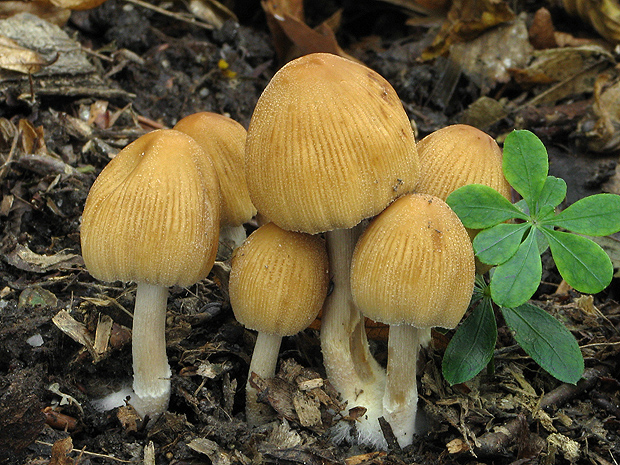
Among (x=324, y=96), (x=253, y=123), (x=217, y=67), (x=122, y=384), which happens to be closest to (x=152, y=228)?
(x=253, y=123)

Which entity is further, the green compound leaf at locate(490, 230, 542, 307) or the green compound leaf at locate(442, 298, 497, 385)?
the green compound leaf at locate(442, 298, 497, 385)

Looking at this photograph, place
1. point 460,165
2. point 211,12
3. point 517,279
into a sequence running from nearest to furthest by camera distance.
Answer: point 517,279
point 460,165
point 211,12

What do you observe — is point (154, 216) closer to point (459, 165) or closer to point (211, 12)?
point (459, 165)

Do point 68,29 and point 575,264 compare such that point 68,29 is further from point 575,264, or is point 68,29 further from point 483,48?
point 575,264

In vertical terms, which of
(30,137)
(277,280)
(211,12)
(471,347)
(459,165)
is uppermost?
(459,165)

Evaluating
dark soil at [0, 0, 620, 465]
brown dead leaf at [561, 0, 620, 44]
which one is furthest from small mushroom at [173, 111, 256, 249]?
brown dead leaf at [561, 0, 620, 44]

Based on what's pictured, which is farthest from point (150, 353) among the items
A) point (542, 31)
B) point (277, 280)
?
point (542, 31)

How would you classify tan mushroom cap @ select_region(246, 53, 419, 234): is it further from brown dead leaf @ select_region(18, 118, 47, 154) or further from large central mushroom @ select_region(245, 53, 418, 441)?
brown dead leaf @ select_region(18, 118, 47, 154)

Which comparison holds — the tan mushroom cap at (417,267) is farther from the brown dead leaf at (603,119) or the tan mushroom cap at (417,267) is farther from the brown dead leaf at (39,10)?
the brown dead leaf at (39,10)
